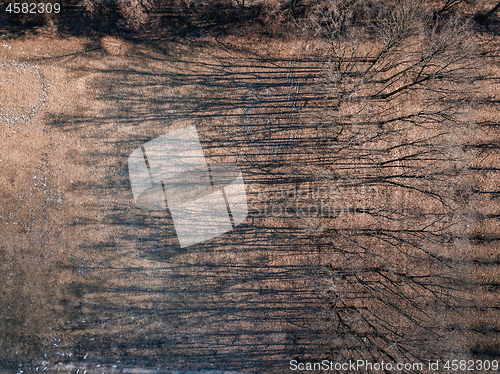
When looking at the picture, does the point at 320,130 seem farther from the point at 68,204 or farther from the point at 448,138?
the point at 68,204

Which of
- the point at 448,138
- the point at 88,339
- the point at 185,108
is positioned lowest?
the point at 88,339

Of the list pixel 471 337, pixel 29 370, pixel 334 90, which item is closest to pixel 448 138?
pixel 334 90

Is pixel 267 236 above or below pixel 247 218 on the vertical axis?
below

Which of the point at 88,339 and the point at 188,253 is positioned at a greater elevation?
the point at 188,253

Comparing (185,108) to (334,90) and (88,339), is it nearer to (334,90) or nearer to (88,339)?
(334,90)

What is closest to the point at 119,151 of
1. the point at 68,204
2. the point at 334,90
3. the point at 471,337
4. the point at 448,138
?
the point at 68,204

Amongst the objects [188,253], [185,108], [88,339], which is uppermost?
[185,108]
